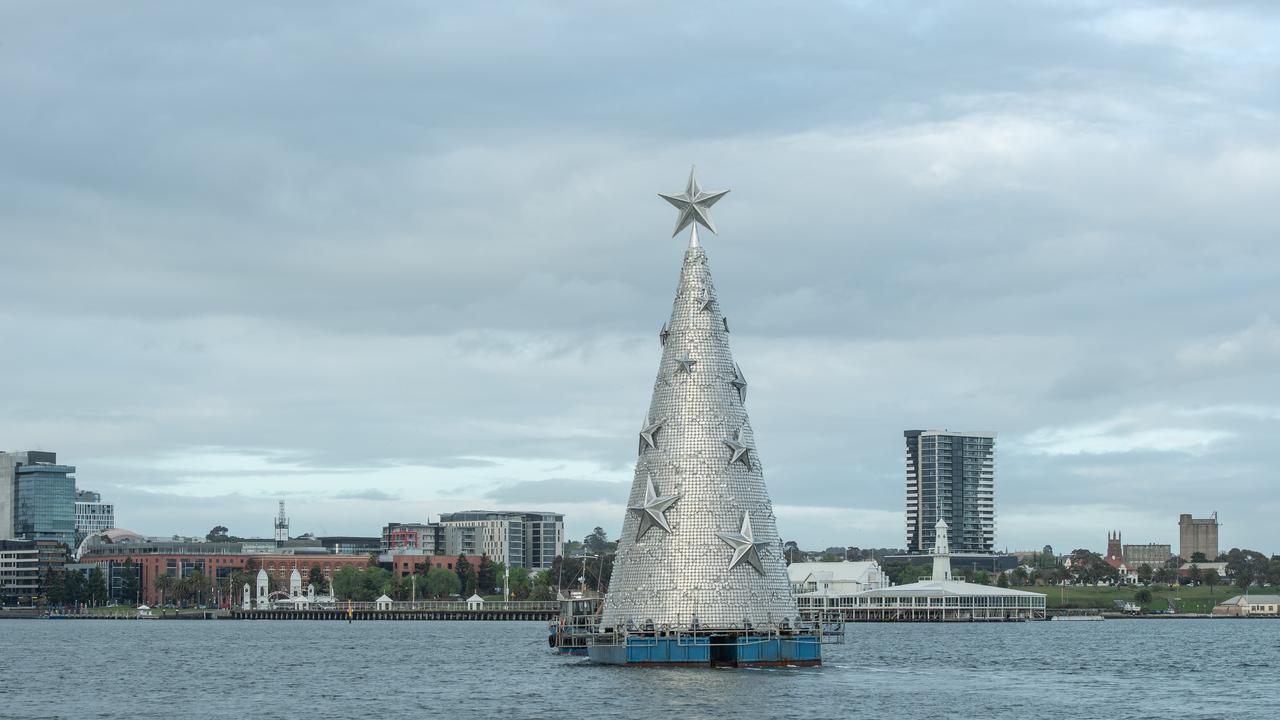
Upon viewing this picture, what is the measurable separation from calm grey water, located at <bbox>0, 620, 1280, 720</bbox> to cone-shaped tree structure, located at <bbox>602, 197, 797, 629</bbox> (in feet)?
9.90

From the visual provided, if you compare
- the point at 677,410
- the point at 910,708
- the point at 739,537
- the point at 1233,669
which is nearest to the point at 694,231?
the point at 677,410

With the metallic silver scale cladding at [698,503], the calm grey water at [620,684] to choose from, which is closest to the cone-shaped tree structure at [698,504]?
the metallic silver scale cladding at [698,503]

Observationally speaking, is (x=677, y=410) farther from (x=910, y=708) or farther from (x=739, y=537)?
(x=910, y=708)

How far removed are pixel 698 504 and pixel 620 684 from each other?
9.75 m

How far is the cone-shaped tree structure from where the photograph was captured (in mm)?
82000

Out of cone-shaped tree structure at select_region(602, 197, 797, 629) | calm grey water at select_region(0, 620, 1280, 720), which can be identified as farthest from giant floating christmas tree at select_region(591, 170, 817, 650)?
calm grey water at select_region(0, 620, 1280, 720)

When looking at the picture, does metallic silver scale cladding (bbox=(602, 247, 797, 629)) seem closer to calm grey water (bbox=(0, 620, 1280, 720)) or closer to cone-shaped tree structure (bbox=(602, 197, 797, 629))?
cone-shaped tree structure (bbox=(602, 197, 797, 629))

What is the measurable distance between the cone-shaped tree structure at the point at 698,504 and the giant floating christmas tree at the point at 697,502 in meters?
0.05

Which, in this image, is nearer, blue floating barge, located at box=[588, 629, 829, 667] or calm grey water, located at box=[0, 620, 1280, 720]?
calm grey water, located at box=[0, 620, 1280, 720]

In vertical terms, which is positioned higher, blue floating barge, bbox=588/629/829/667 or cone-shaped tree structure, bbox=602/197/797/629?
cone-shaped tree structure, bbox=602/197/797/629

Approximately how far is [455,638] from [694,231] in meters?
102

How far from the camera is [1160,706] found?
80.8m

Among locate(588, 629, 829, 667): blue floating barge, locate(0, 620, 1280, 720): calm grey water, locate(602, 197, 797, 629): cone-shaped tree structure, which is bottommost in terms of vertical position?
locate(0, 620, 1280, 720): calm grey water

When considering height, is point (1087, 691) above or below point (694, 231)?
below
